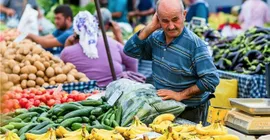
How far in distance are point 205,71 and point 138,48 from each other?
28.2 inches

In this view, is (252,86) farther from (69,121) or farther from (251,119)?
(69,121)

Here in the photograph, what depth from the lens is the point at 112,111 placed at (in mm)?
4574

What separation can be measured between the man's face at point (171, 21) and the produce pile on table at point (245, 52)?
9.84 ft

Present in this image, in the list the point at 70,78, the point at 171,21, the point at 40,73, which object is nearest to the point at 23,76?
the point at 40,73

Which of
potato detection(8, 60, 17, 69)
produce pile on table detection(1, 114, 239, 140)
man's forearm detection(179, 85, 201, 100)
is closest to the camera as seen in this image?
produce pile on table detection(1, 114, 239, 140)

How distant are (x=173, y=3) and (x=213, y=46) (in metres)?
4.25

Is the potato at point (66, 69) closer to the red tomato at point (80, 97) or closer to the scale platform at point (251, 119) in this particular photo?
the red tomato at point (80, 97)

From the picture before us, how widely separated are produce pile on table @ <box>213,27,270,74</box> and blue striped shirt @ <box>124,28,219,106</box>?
2.80 m

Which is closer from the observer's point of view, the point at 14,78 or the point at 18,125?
the point at 18,125

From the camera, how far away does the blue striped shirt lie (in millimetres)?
4418

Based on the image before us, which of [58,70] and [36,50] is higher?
[36,50]

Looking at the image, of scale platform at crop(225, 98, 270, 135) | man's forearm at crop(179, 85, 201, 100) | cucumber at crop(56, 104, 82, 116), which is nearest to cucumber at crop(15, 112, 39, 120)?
cucumber at crop(56, 104, 82, 116)

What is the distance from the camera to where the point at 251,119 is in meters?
4.02

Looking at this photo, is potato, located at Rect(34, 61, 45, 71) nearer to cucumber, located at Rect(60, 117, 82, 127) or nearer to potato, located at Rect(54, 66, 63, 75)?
potato, located at Rect(54, 66, 63, 75)
